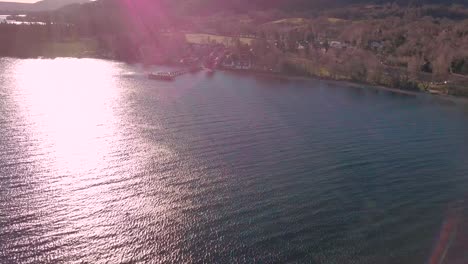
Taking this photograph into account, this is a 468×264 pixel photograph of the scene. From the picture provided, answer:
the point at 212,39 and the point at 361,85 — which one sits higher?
the point at 212,39

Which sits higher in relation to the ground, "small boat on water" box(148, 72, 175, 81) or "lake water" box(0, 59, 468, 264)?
"small boat on water" box(148, 72, 175, 81)

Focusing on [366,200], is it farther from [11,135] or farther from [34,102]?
[34,102]

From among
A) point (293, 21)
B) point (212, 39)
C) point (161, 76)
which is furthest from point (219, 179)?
point (293, 21)

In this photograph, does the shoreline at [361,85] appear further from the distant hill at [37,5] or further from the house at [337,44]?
the distant hill at [37,5]

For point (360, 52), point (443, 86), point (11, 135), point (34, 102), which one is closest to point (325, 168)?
point (11, 135)

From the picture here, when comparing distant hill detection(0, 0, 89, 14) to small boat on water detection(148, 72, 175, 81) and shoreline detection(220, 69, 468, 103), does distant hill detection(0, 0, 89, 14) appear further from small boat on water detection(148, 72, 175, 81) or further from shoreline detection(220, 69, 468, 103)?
small boat on water detection(148, 72, 175, 81)

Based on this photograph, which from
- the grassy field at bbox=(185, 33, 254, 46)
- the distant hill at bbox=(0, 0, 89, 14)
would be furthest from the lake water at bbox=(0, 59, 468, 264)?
the distant hill at bbox=(0, 0, 89, 14)

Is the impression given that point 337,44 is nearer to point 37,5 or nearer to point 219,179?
point 219,179

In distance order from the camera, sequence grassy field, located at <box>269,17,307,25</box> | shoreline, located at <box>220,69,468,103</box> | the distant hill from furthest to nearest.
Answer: the distant hill
grassy field, located at <box>269,17,307,25</box>
shoreline, located at <box>220,69,468,103</box>
